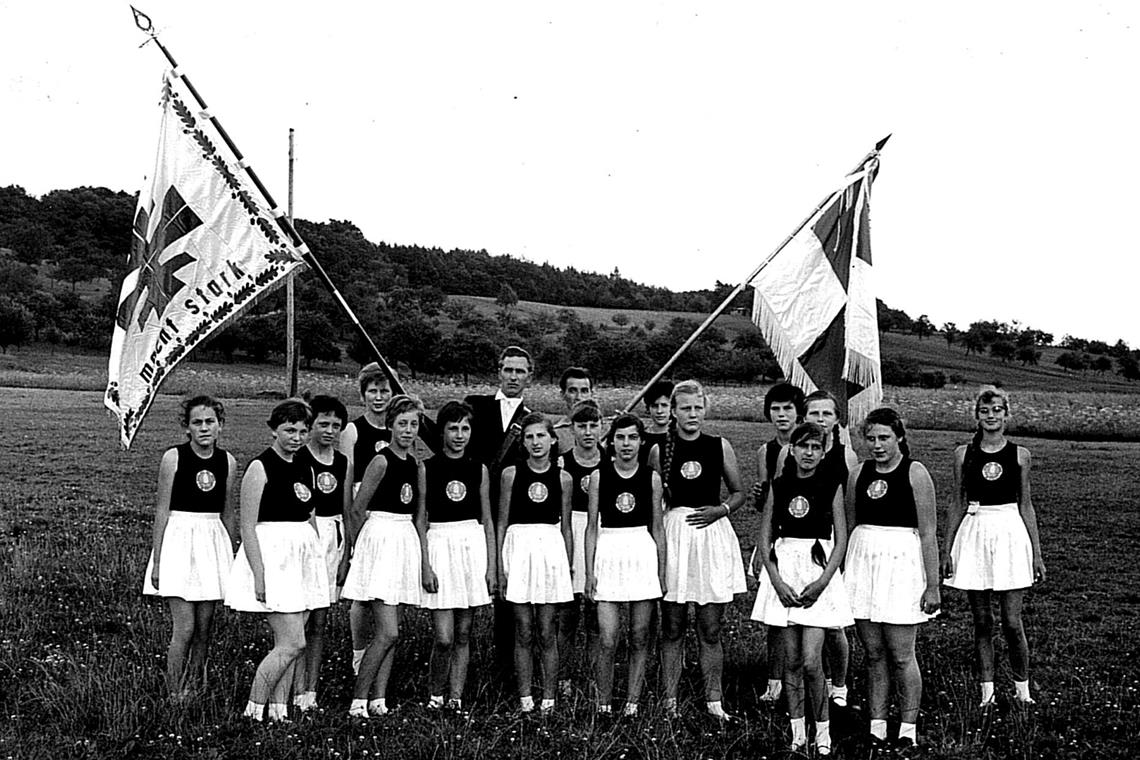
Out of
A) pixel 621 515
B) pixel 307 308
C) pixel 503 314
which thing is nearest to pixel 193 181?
pixel 621 515

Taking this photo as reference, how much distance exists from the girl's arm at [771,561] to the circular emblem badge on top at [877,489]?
1.82ft

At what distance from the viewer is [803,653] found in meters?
5.51

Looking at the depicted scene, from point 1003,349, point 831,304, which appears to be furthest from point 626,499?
point 1003,349

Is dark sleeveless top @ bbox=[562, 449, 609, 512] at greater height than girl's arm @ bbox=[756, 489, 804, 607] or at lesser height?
greater

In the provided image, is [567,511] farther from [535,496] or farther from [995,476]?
[995,476]

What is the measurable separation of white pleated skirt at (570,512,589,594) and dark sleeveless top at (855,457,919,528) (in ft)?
5.44

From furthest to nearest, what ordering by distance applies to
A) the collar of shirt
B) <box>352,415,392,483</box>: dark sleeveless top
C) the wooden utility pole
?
the wooden utility pole, the collar of shirt, <box>352,415,392,483</box>: dark sleeveless top

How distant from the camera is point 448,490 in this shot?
6.08 metres

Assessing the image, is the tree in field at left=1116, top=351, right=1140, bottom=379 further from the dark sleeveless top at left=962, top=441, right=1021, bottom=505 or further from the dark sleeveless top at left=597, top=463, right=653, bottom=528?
the dark sleeveless top at left=597, top=463, right=653, bottom=528

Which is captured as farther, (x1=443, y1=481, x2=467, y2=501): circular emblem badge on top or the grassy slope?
the grassy slope

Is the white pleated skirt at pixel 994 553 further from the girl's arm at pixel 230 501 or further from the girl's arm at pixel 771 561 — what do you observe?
the girl's arm at pixel 230 501

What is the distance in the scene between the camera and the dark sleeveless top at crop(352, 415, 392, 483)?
21.9 ft

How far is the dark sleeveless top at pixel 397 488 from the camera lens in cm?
599

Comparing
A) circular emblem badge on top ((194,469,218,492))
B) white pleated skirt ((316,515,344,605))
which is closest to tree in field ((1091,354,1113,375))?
white pleated skirt ((316,515,344,605))
